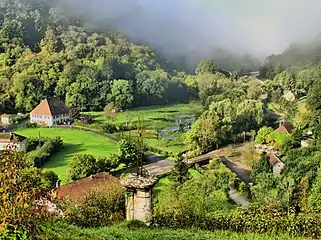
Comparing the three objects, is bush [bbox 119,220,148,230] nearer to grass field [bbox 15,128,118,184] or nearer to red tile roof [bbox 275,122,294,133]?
grass field [bbox 15,128,118,184]

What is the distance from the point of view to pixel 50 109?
2419cm

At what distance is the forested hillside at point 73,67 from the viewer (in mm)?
29062

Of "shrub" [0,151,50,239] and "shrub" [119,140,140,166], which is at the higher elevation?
"shrub" [0,151,50,239]

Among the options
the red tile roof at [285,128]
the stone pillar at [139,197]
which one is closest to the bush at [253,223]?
Answer: the stone pillar at [139,197]

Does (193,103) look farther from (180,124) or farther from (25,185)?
(25,185)

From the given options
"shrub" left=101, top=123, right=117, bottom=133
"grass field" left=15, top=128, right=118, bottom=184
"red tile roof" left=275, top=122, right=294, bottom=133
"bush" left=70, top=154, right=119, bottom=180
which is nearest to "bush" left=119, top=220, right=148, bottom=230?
"bush" left=70, top=154, right=119, bottom=180

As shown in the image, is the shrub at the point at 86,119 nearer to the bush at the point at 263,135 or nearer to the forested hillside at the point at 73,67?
the forested hillside at the point at 73,67

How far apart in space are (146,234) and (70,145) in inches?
585

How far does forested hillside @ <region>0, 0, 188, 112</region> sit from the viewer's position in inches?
1144

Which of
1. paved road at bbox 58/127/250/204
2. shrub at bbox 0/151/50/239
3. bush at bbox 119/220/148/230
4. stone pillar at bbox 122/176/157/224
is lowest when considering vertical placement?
paved road at bbox 58/127/250/204

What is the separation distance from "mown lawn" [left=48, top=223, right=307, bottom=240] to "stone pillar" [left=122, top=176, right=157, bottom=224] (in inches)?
6.9

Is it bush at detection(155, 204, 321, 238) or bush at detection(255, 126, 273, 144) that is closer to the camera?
bush at detection(155, 204, 321, 238)

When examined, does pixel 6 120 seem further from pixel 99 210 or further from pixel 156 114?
pixel 99 210

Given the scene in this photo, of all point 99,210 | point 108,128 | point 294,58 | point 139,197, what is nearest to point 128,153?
point 108,128
